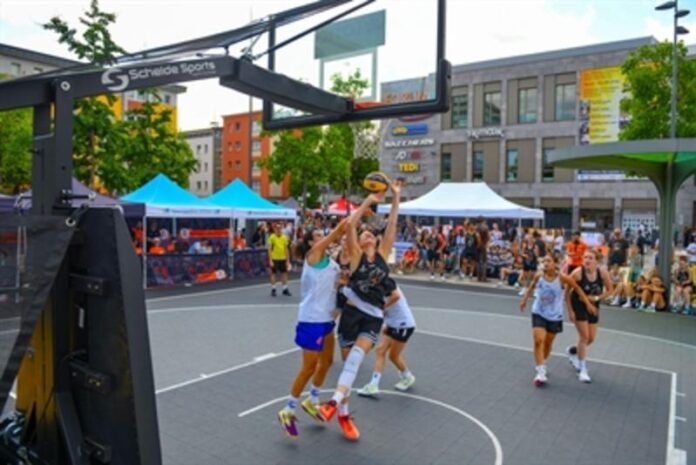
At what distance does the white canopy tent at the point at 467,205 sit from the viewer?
835 inches

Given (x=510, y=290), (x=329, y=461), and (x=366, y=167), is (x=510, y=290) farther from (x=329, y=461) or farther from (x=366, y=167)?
(x=366, y=167)

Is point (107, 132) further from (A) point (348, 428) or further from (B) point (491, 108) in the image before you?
(B) point (491, 108)

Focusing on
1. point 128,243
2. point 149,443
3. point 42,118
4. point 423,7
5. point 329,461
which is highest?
point 423,7

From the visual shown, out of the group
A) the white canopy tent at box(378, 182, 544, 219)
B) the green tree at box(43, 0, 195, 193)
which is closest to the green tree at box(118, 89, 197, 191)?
the green tree at box(43, 0, 195, 193)

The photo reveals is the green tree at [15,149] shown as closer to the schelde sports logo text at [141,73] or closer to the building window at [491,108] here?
the building window at [491,108]

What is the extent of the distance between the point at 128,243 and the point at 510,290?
16.4 meters

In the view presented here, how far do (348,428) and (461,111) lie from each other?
46.0 metres

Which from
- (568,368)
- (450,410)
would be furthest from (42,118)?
(568,368)

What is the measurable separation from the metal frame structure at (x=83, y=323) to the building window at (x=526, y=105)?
45786mm

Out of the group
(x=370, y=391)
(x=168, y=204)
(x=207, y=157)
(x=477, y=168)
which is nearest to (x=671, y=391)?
(x=370, y=391)

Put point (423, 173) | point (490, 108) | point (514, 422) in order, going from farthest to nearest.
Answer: point (423, 173)
point (490, 108)
point (514, 422)

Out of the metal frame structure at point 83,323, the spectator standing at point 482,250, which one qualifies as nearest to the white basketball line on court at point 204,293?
the spectator standing at point 482,250

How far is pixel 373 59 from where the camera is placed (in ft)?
16.4

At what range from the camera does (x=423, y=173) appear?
50906 millimetres
